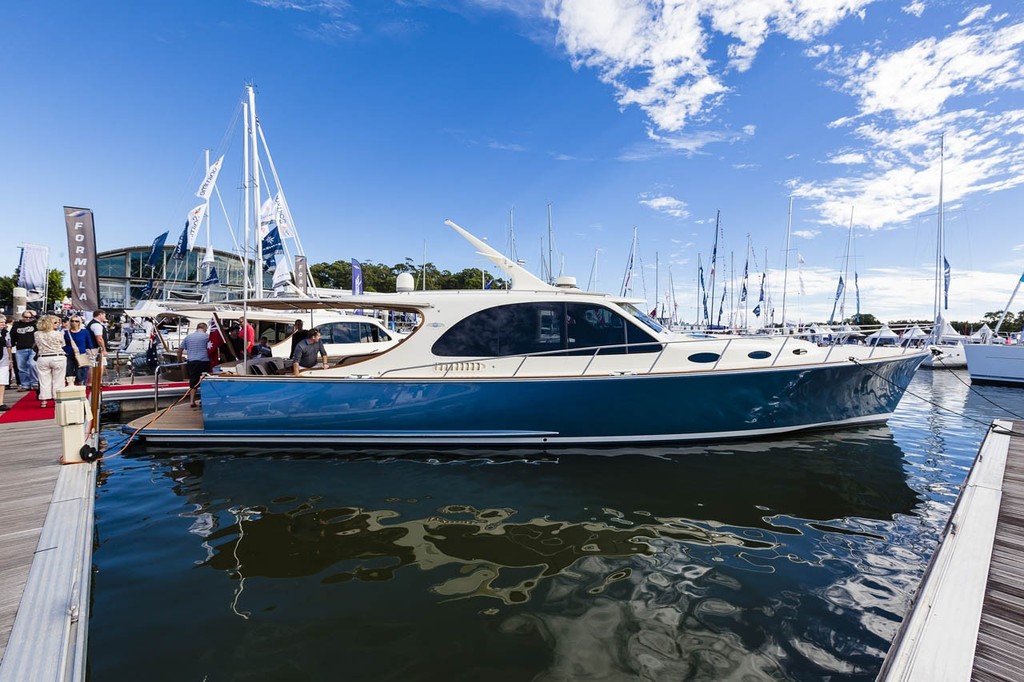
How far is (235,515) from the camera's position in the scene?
15.2 ft

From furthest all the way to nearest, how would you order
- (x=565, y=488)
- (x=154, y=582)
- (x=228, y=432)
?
1. (x=228, y=432)
2. (x=565, y=488)
3. (x=154, y=582)

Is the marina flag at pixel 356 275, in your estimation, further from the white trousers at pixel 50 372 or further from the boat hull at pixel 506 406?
the boat hull at pixel 506 406

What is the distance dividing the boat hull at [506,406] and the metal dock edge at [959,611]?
107 inches

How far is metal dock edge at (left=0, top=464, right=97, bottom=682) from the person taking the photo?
7.62 ft

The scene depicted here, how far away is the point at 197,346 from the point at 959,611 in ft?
33.0

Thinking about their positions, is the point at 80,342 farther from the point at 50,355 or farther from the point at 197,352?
the point at 197,352

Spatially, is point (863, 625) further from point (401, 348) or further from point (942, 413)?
point (942, 413)

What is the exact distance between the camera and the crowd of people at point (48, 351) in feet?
24.8

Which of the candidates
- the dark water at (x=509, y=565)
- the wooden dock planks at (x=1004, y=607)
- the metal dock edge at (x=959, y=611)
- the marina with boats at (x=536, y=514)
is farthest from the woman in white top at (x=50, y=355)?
the wooden dock planks at (x=1004, y=607)

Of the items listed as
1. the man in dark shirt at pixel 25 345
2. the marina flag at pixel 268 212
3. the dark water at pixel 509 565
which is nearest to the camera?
the dark water at pixel 509 565

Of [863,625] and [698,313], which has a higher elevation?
[698,313]

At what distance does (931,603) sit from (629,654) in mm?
1759

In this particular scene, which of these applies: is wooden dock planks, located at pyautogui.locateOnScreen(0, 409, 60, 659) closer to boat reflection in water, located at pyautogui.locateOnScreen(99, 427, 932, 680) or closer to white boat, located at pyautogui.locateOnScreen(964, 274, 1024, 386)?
boat reflection in water, located at pyautogui.locateOnScreen(99, 427, 932, 680)

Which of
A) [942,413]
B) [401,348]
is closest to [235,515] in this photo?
[401,348]
